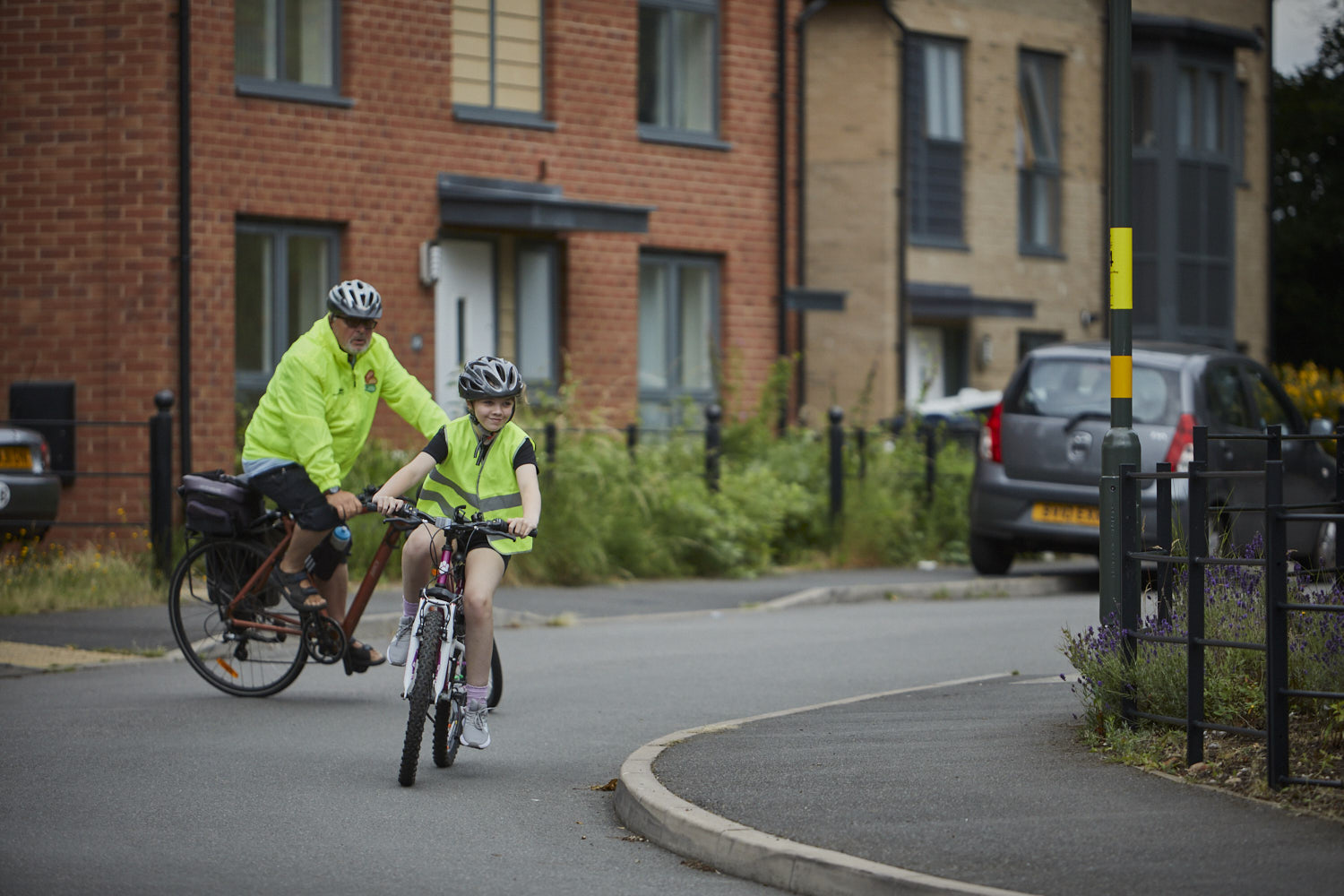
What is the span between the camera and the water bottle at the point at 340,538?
29.3 ft

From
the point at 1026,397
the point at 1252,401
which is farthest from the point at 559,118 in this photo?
the point at 1252,401

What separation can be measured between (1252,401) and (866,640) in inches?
182

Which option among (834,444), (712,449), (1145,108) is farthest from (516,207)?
(1145,108)

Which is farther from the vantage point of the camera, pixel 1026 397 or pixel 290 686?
pixel 1026 397

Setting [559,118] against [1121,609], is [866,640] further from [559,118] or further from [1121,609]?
[559,118]

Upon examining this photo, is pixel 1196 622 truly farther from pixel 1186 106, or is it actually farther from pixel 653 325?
pixel 1186 106

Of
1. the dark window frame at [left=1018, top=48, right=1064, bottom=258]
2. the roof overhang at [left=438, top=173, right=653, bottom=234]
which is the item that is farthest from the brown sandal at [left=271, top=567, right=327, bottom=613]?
the dark window frame at [left=1018, top=48, right=1064, bottom=258]

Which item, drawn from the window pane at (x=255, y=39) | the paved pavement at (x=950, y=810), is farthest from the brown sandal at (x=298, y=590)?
the window pane at (x=255, y=39)

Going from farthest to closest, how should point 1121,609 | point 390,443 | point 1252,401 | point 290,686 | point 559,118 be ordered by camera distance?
point 559,118
point 390,443
point 1252,401
point 290,686
point 1121,609

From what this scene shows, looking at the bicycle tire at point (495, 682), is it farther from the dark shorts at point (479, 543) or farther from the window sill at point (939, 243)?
the window sill at point (939, 243)

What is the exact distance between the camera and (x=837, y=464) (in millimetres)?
17266

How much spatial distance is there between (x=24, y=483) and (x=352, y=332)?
543 centimetres

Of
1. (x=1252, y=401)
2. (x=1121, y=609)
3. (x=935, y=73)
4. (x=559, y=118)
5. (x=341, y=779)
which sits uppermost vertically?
(x=935, y=73)

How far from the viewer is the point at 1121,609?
6.98 metres
